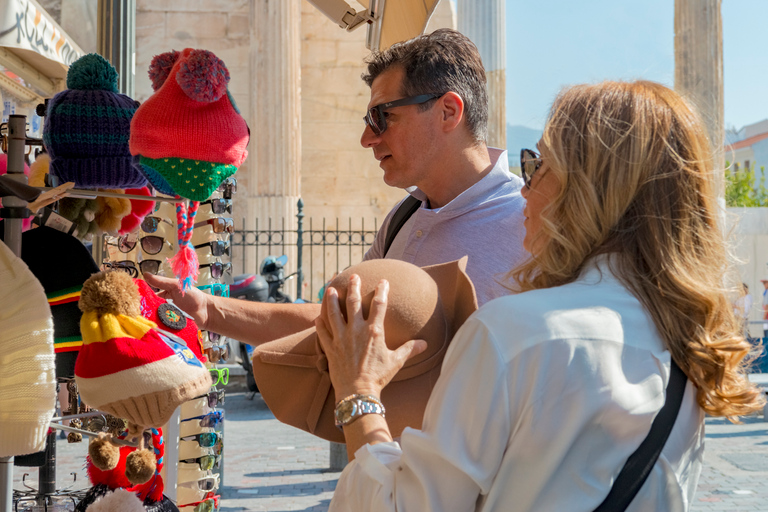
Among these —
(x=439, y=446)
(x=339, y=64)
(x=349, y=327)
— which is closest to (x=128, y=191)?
(x=349, y=327)

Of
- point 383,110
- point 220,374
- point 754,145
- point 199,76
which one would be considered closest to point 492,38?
point 220,374

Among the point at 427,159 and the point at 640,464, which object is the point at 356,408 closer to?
the point at 640,464

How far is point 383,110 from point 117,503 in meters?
1.40

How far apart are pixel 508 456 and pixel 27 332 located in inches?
50.5

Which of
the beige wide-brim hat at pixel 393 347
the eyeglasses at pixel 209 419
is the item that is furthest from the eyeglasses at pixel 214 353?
the beige wide-brim hat at pixel 393 347

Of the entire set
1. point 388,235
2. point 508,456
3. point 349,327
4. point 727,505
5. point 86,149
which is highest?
point 86,149

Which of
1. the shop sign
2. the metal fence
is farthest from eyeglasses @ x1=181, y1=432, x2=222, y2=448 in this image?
the metal fence

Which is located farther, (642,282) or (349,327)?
(349,327)

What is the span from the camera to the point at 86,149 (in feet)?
7.06

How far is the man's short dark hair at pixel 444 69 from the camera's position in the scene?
2295 mm

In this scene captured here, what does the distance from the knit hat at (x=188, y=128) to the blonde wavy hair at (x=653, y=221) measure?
43.5 inches

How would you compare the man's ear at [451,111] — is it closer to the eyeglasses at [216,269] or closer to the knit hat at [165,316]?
the knit hat at [165,316]

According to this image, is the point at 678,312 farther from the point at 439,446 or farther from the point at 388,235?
the point at 388,235

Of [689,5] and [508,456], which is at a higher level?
[689,5]
